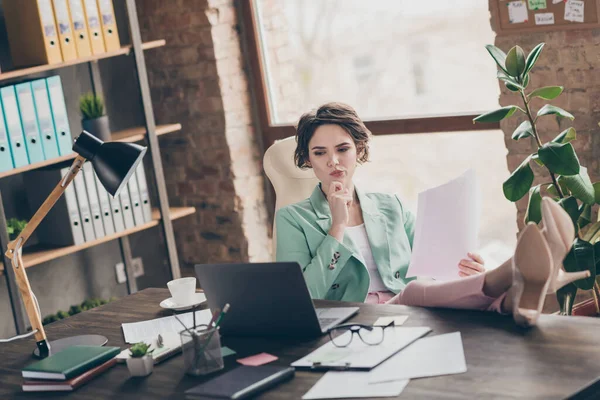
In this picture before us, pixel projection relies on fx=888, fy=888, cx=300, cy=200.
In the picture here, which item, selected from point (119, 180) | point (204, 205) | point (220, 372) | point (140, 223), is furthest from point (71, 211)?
point (220, 372)

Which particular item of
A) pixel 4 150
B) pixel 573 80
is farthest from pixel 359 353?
pixel 4 150

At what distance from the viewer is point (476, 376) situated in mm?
1726

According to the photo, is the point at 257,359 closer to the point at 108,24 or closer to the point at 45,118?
the point at 45,118

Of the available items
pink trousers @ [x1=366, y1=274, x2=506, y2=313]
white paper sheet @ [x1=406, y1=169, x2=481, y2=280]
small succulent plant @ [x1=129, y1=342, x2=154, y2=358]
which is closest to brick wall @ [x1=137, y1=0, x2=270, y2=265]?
white paper sheet @ [x1=406, y1=169, x2=481, y2=280]

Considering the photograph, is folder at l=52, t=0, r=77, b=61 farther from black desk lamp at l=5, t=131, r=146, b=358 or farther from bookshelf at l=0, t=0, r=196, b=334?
black desk lamp at l=5, t=131, r=146, b=358

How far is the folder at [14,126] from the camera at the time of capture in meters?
3.63

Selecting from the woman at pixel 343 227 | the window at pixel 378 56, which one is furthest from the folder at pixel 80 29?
the woman at pixel 343 227

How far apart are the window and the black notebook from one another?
2242mm

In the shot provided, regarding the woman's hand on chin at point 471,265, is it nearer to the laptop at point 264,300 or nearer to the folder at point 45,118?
the laptop at point 264,300

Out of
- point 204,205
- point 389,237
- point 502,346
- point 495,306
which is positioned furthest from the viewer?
point 204,205

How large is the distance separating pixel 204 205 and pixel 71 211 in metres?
0.94

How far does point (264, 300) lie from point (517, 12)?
6.18ft

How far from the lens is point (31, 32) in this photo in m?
3.79

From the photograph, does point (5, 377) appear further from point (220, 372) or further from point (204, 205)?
point (204, 205)
